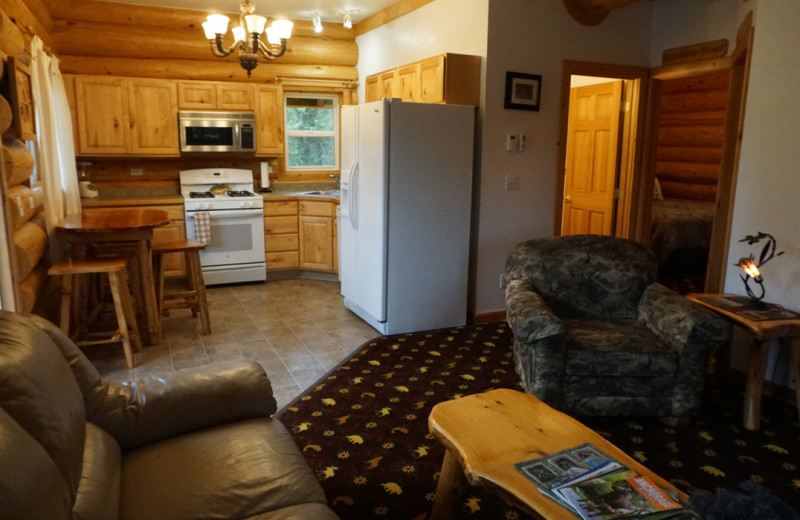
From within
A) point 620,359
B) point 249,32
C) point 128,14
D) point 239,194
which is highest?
point 128,14

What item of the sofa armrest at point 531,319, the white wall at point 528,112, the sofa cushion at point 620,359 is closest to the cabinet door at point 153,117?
the white wall at point 528,112

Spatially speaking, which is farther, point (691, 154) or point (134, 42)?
point (691, 154)

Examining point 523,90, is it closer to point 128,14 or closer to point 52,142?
point 52,142

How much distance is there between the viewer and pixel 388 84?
5.10 metres

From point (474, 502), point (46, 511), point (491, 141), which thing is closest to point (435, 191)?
point (491, 141)

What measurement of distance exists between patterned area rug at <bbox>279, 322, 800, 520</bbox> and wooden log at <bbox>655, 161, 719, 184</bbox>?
180 inches

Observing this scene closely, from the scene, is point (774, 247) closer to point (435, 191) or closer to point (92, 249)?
point (435, 191)

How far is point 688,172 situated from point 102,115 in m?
6.95

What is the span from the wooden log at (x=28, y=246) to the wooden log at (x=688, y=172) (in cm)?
691

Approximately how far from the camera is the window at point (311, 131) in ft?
21.0

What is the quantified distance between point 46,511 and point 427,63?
12.9 feet

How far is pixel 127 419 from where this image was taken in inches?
69.7

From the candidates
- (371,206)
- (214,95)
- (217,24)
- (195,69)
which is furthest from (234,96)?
(371,206)

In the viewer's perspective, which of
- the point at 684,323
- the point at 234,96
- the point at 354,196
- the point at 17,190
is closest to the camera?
the point at 684,323
